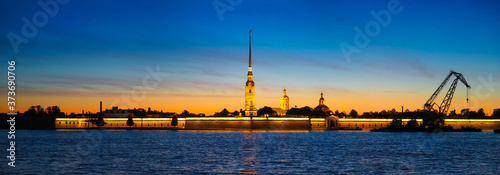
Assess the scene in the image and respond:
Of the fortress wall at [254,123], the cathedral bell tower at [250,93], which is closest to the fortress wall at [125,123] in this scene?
the fortress wall at [254,123]

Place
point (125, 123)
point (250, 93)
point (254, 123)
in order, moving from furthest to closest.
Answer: point (125, 123) → point (250, 93) → point (254, 123)

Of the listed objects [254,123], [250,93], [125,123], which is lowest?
[125,123]

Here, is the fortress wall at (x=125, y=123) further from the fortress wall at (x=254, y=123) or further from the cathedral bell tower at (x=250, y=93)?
the cathedral bell tower at (x=250, y=93)

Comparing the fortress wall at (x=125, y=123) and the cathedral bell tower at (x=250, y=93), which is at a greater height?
the cathedral bell tower at (x=250, y=93)

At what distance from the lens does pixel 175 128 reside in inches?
7298

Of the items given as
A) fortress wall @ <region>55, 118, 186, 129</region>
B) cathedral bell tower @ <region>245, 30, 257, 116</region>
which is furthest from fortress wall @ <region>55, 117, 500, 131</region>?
cathedral bell tower @ <region>245, 30, 257, 116</region>

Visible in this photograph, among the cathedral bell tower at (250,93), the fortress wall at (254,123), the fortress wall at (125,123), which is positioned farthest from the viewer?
the fortress wall at (125,123)

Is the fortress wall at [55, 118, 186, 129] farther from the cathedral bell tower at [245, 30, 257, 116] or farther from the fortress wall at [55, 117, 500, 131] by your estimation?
the cathedral bell tower at [245, 30, 257, 116]

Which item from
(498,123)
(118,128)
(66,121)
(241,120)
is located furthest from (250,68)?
(498,123)

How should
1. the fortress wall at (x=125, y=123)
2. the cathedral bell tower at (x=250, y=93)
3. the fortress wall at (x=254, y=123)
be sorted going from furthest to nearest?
the fortress wall at (x=125, y=123) < the cathedral bell tower at (x=250, y=93) < the fortress wall at (x=254, y=123)

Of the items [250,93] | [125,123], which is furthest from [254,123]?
[125,123]

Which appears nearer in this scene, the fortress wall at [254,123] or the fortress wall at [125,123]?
the fortress wall at [254,123]

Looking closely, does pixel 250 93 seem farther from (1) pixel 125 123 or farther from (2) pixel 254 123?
(1) pixel 125 123

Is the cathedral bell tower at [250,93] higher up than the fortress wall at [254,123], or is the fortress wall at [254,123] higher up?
the cathedral bell tower at [250,93]
